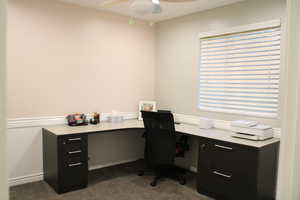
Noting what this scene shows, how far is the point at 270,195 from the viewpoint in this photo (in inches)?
109

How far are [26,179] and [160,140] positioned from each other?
188cm

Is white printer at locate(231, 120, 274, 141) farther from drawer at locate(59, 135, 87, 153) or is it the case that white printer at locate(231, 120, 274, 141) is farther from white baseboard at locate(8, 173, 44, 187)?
white baseboard at locate(8, 173, 44, 187)

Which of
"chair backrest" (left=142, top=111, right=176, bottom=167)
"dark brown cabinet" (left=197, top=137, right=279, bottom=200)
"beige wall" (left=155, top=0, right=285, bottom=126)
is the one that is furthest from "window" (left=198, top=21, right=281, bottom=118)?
"chair backrest" (left=142, top=111, right=176, bottom=167)

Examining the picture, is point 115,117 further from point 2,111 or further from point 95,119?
point 2,111

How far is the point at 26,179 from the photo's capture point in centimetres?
323

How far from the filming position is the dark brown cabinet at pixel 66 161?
9.57ft

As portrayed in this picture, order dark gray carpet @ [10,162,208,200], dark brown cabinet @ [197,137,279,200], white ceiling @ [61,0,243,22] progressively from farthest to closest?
1. white ceiling @ [61,0,243,22]
2. dark gray carpet @ [10,162,208,200]
3. dark brown cabinet @ [197,137,279,200]

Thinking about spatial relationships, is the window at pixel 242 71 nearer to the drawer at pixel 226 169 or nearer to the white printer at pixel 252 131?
the white printer at pixel 252 131

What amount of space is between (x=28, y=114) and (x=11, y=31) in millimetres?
1083

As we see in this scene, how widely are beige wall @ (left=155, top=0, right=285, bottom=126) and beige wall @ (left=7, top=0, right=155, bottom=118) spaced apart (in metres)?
0.26

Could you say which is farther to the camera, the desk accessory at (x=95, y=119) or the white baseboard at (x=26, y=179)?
the desk accessory at (x=95, y=119)

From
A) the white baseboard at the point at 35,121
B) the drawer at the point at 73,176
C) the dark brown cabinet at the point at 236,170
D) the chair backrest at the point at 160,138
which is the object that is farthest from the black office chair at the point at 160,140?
the white baseboard at the point at 35,121

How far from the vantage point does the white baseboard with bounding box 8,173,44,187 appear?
3133mm

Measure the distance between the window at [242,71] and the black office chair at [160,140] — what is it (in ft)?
2.68
